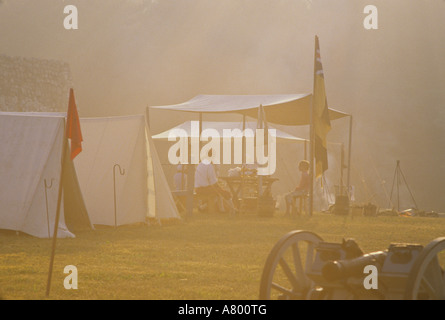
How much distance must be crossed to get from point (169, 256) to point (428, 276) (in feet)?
16.0

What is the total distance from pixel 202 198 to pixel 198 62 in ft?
84.4

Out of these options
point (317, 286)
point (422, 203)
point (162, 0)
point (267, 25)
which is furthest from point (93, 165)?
point (162, 0)

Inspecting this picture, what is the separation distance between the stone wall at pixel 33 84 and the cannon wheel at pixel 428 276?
80.4ft

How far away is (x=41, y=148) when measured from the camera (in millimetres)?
11047

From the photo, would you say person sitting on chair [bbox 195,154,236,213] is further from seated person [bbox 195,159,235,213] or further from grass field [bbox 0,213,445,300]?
grass field [bbox 0,213,445,300]

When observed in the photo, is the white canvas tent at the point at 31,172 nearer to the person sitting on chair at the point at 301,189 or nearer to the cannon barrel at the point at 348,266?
the person sitting on chair at the point at 301,189

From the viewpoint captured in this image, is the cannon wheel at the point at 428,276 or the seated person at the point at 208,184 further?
the seated person at the point at 208,184

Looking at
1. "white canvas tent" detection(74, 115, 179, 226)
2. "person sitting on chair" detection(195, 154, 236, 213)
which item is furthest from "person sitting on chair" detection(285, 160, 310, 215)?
"white canvas tent" detection(74, 115, 179, 226)

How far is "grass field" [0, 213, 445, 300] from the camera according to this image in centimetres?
604

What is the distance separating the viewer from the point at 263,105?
1694 cm

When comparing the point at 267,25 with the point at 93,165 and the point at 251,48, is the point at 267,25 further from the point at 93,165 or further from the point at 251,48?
the point at 93,165

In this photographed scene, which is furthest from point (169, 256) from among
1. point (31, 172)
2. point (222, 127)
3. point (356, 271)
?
point (222, 127)

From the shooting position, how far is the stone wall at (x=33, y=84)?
2712cm

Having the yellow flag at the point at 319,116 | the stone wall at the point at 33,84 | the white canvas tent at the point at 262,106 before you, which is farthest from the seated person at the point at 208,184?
the stone wall at the point at 33,84
